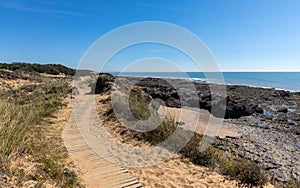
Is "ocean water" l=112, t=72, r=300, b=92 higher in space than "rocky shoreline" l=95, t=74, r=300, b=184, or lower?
higher

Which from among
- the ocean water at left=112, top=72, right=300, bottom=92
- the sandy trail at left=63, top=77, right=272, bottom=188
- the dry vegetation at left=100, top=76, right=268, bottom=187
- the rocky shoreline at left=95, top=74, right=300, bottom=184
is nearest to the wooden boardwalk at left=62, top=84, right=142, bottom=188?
the sandy trail at left=63, top=77, right=272, bottom=188

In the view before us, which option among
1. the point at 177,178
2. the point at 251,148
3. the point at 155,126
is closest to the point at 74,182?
the point at 177,178

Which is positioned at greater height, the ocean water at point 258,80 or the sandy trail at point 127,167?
the ocean water at point 258,80

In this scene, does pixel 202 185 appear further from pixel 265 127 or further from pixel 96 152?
pixel 265 127

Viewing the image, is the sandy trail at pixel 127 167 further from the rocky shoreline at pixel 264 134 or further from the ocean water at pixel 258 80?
the ocean water at pixel 258 80

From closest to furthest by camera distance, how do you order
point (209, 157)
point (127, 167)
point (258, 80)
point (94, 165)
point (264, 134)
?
point (94, 165) → point (127, 167) → point (209, 157) → point (264, 134) → point (258, 80)

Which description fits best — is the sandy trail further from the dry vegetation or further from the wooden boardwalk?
the dry vegetation

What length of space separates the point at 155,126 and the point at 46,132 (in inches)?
142

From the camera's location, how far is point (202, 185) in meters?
4.91

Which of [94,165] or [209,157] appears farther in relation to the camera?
[209,157]

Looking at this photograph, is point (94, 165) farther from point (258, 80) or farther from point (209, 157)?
point (258, 80)

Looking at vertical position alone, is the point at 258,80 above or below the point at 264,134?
above

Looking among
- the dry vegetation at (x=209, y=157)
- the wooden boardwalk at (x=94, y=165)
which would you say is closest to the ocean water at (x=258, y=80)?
the dry vegetation at (x=209, y=157)

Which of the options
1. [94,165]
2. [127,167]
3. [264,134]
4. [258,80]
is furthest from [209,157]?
[258,80]
